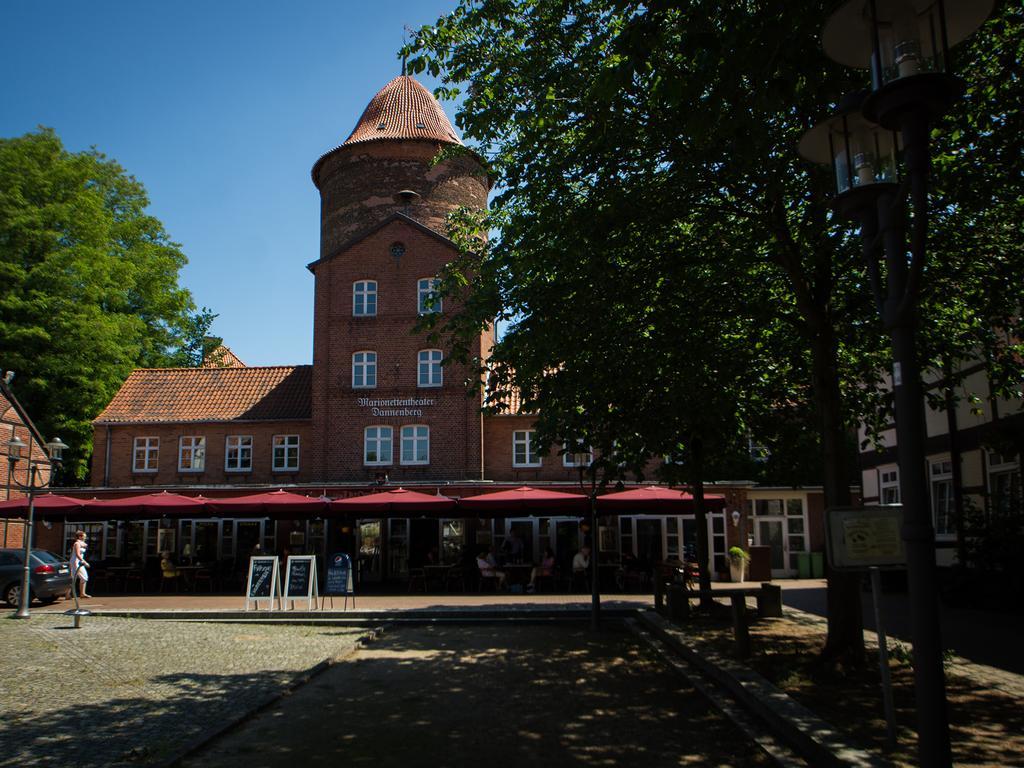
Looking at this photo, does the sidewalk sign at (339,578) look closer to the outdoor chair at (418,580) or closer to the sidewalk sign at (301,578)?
the sidewalk sign at (301,578)

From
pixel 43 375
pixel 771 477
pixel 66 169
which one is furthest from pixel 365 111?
pixel 771 477

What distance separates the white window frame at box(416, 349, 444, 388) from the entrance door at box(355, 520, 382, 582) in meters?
5.36

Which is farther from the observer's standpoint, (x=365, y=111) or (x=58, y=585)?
(x=365, y=111)

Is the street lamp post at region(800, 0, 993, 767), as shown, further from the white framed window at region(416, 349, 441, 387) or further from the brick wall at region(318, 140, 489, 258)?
the brick wall at region(318, 140, 489, 258)

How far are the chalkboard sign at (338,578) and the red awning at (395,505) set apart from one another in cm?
381

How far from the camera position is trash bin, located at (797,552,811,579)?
101ft

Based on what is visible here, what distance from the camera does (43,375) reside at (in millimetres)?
36094

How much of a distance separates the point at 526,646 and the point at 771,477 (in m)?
7.89

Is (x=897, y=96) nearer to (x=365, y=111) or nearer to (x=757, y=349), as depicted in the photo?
(x=757, y=349)

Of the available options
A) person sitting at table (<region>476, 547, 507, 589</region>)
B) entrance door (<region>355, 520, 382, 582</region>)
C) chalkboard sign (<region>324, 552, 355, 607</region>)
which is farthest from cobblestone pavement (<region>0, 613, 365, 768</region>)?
entrance door (<region>355, 520, 382, 582</region>)

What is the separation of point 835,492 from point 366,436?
23.1 meters

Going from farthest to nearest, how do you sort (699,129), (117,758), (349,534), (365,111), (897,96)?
(365,111) → (349,534) → (117,758) → (699,129) → (897,96)

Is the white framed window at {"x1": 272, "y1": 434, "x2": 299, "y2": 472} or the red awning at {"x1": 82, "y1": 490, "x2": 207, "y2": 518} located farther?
the white framed window at {"x1": 272, "y1": 434, "x2": 299, "y2": 472}

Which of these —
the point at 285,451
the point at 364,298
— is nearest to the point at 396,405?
the point at 364,298
